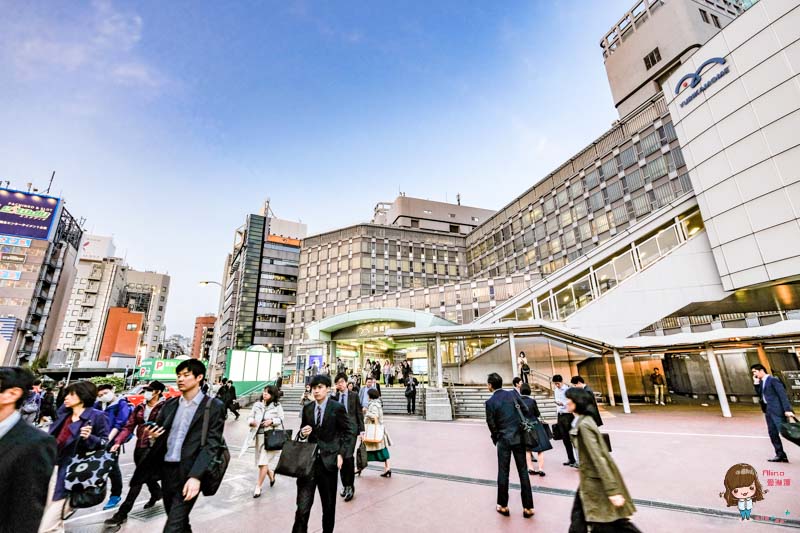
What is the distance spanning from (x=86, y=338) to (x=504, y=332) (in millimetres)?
84749

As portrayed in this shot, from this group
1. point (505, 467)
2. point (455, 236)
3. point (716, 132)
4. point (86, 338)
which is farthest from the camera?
point (86, 338)

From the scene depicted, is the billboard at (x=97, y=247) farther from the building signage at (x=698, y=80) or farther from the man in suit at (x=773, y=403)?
the man in suit at (x=773, y=403)

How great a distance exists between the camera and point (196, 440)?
326 centimetres

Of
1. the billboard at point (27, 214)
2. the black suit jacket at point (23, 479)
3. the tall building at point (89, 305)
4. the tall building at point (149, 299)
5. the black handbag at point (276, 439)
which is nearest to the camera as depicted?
the black suit jacket at point (23, 479)

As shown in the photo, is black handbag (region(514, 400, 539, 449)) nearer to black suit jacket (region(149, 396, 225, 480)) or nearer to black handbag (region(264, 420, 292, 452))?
black handbag (region(264, 420, 292, 452))

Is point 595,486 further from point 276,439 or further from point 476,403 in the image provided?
point 476,403

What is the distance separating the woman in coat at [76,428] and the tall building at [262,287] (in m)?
60.0

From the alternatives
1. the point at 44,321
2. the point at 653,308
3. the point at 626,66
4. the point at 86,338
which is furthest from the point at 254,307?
the point at 626,66

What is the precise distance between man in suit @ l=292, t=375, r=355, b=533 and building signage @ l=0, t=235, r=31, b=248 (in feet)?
247

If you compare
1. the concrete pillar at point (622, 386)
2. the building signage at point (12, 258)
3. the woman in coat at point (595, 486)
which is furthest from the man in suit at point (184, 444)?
the building signage at point (12, 258)

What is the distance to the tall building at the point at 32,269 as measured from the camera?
2014 inches

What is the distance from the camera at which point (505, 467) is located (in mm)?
4848

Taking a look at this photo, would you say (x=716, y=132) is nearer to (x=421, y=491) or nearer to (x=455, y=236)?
(x=421, y=491)

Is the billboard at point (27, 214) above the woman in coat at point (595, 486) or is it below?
above
